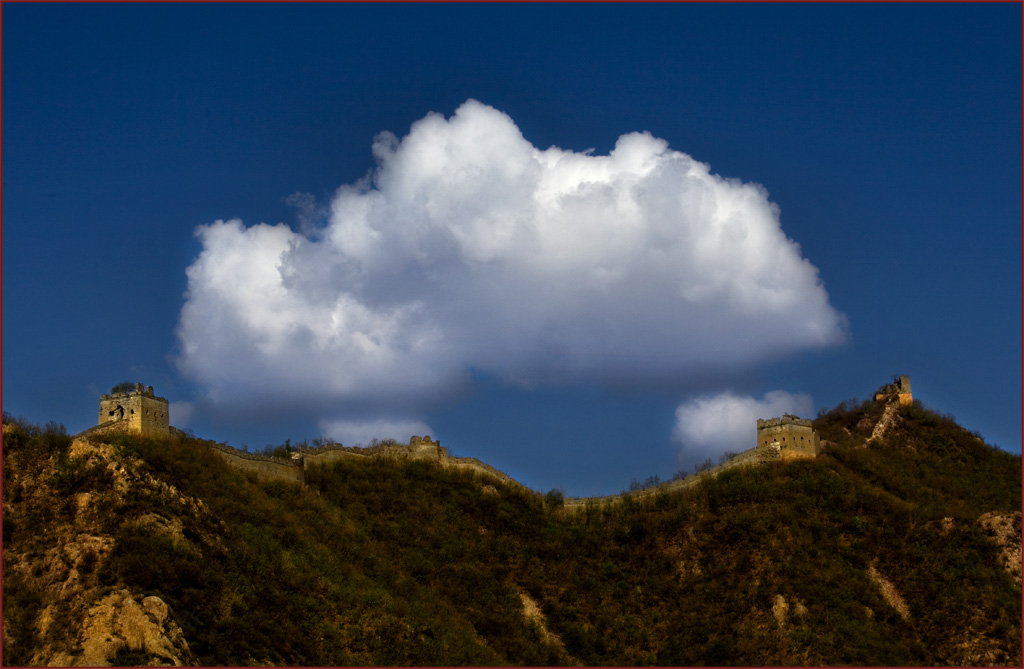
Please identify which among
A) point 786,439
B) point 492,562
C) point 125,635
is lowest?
point 125,635

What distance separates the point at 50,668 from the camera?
1772 inches

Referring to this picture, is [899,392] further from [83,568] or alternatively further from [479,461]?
[83,568]

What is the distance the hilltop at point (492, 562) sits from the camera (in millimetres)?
49188

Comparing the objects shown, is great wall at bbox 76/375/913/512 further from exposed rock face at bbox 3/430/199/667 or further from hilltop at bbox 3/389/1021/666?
exposed rock face at bbox 3/430/199/667

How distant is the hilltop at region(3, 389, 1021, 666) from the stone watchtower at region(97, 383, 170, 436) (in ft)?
3.91

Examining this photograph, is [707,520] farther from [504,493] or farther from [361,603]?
[361,603]

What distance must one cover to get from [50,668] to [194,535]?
9.52 metres

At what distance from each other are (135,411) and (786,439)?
116ft

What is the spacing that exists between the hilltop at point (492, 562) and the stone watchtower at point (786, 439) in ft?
2.70

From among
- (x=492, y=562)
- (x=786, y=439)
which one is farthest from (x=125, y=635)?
(x=786, y=439)

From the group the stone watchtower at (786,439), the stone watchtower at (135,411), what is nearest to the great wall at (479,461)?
the stone watchtower at (786,439)

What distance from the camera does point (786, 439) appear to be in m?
71.2

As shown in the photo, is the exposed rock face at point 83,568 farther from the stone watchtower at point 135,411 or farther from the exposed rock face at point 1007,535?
the exposed rock face at point 1007,535

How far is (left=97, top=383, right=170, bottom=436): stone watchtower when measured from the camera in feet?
198
